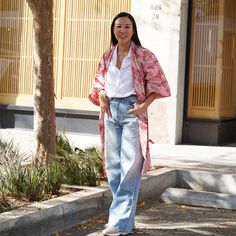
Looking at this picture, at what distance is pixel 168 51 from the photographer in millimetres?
12555

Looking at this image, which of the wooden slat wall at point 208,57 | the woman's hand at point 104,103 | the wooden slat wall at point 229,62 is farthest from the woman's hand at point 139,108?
the wooden slat wall at point 229,62

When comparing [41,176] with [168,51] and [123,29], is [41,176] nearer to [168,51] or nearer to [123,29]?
[123,29]

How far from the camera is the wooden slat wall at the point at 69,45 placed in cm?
1370

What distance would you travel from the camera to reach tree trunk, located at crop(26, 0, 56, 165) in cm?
782

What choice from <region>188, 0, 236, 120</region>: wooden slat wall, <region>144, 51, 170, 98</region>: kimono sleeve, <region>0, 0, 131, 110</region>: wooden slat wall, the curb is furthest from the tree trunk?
<region>0, 0, 131, 110</region>: wooden slat wall

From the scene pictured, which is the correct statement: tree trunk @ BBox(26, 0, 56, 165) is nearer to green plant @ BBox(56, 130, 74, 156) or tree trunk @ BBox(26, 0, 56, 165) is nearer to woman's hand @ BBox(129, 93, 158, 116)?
green plant @ BBox(56, 130, 74, 156)

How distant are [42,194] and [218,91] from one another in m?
6.91

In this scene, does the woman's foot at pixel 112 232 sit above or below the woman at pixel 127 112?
below

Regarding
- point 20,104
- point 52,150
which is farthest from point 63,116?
point 52,150

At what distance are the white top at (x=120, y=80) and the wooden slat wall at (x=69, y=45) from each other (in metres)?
7.61

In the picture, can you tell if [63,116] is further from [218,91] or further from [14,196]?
[14,196]

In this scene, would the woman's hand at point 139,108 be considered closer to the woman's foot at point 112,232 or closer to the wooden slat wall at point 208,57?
the woman's foot at point 112,232

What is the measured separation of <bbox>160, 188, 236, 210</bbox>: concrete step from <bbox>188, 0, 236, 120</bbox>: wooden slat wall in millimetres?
4995

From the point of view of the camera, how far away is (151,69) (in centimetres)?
590
